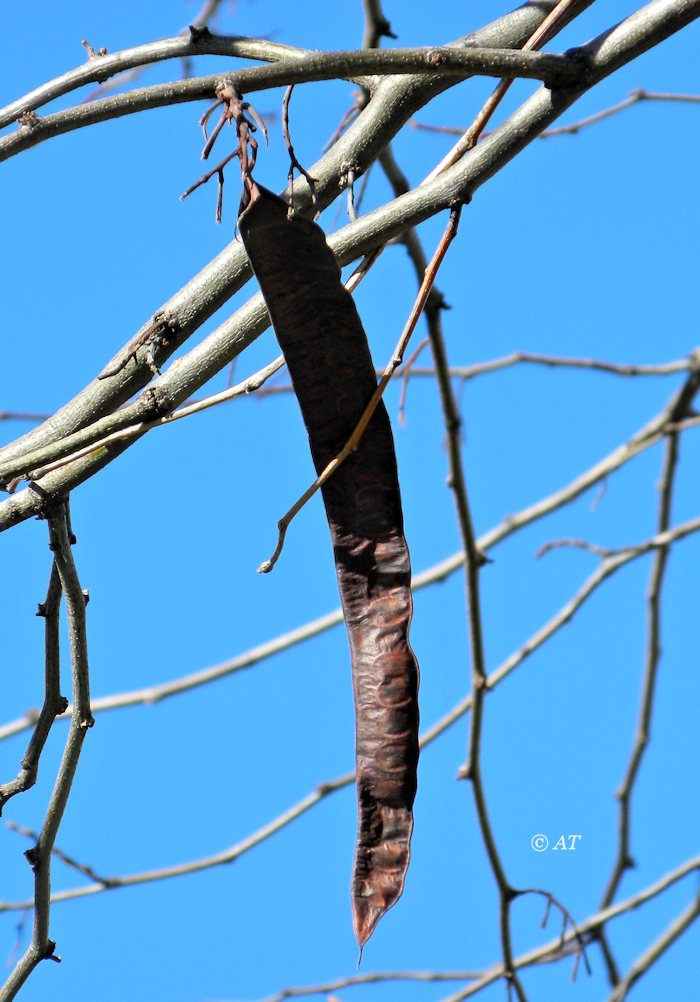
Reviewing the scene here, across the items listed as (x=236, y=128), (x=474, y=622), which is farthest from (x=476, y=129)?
(x=474, y=622)

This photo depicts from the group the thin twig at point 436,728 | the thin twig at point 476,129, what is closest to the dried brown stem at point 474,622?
the thin twig at point 436,728

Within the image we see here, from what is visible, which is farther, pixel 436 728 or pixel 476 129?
pixel 436 728

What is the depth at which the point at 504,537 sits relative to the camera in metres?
3.11

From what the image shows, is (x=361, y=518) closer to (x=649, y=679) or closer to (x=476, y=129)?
(x=476, y=129)

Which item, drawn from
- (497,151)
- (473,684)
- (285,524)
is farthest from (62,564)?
(473,684)

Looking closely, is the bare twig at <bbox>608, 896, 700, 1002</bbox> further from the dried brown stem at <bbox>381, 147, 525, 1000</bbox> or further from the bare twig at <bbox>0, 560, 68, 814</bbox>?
the bare twig at <bbox>0, 560, 68, 814</bbox>

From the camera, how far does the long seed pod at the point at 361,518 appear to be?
55.6 inches

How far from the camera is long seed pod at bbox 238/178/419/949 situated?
1.41 m

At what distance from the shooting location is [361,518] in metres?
1.52

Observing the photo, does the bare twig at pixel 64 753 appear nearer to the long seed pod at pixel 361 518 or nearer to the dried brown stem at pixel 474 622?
the long seed pod at pixel 361 518

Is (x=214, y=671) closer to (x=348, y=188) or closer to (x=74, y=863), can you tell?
(x=74, y=863)

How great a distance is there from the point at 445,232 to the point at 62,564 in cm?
66

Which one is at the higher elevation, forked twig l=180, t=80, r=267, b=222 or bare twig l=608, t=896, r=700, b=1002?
forked twig l=180, t=80, r=267, b=222

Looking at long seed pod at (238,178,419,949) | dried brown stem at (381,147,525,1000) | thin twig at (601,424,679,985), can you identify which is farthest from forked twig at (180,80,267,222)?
thin twig at (601,424,679,985)
